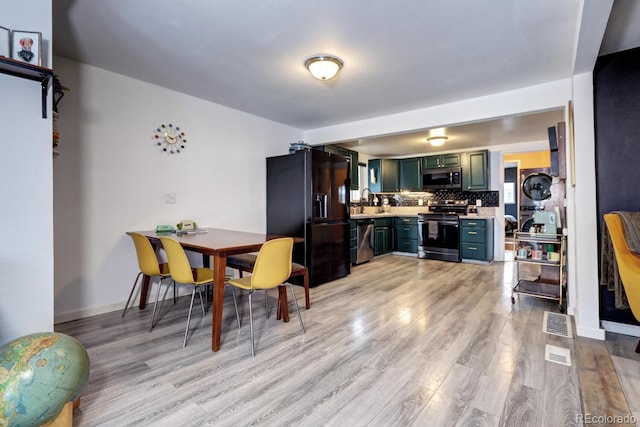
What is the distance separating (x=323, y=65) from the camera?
98.9 inches

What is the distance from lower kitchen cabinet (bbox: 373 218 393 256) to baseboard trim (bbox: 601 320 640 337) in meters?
3.58

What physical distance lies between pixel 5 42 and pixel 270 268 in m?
1.88

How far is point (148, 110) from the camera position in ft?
10.5

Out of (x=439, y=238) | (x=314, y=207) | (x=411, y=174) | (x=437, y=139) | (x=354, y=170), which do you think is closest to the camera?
(x=314, y=207)

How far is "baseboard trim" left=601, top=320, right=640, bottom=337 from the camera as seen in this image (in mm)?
2422

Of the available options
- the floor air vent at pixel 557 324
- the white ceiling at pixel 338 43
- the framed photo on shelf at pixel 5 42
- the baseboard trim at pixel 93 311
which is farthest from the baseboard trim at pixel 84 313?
the floor air vent at pixel 557 324

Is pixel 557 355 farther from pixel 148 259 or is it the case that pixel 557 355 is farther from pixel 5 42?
pixel 5 42

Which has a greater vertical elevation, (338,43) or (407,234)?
(338,43)

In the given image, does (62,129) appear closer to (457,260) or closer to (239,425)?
(239,425)

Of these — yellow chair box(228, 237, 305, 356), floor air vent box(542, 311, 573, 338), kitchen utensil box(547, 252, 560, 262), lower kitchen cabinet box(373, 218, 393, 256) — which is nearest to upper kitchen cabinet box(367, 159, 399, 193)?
lower kitchen cabinet box(373, 218, 393, 256)

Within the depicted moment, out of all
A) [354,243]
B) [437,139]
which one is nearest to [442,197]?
[437,139]

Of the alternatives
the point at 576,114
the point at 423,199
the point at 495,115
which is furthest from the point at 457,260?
the point at 576,114

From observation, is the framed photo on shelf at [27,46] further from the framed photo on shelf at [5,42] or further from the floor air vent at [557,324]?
the floor air vent at [557,324]

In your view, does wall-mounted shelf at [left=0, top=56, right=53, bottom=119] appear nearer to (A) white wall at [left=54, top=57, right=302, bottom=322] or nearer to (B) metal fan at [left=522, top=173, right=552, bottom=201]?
(A) white wall at [left=54, top=57, right=302, bottom=322]
